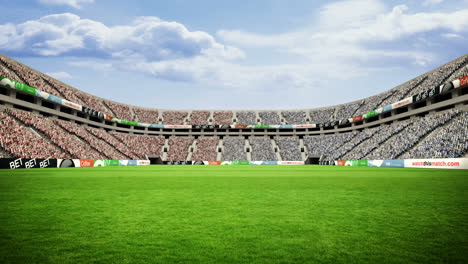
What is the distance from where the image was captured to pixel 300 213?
5.30 meters

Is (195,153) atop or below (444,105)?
below

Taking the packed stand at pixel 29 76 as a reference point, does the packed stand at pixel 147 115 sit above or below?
below

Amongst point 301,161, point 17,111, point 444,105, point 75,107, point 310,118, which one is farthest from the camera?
point 310,118

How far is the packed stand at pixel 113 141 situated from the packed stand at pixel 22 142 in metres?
15.3

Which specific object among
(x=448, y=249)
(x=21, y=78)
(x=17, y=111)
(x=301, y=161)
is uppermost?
(x=21, y=78)

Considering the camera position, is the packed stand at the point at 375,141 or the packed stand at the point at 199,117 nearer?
the packed stand at the point at 375,141

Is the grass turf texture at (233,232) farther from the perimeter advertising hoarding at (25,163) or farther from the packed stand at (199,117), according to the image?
the packed stand at (199,117)

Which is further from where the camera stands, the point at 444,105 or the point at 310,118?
the point at 310,118

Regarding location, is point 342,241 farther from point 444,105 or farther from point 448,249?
point 444,105

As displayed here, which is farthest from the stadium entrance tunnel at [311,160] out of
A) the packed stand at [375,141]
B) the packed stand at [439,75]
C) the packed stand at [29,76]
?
the packed stand at [29,76]

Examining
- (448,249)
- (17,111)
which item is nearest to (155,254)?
(448,249)

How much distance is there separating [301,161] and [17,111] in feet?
166

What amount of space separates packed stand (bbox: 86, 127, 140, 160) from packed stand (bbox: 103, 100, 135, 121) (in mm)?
11413

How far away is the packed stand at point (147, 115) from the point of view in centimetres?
7006
